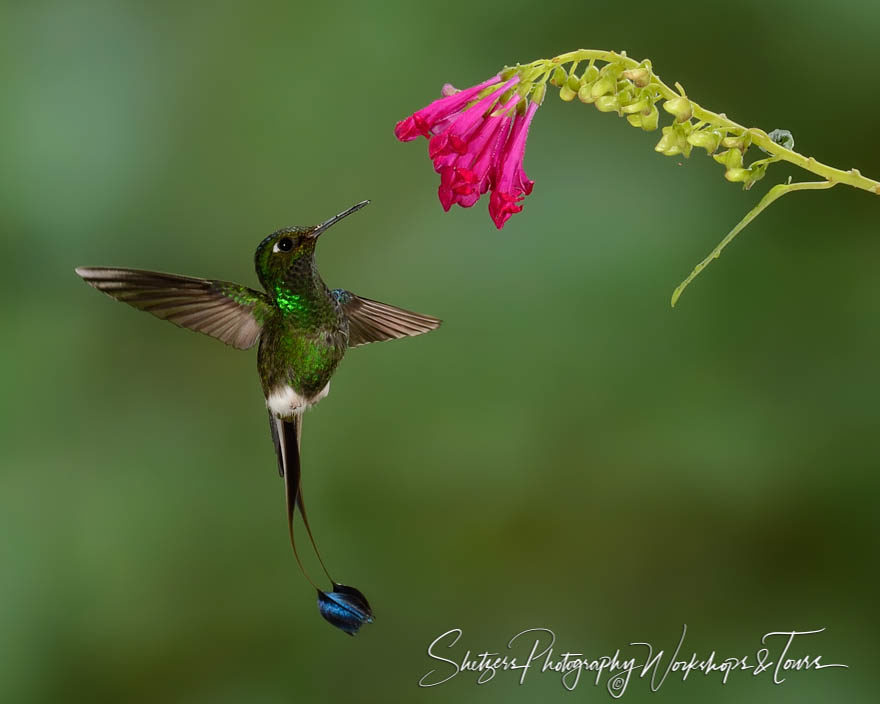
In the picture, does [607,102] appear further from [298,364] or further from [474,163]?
[298,364]

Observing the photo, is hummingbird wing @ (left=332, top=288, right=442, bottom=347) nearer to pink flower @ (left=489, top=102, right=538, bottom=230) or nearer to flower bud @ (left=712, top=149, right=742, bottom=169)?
pink flower @ (left=489, top=102, right=538, bottom=230)

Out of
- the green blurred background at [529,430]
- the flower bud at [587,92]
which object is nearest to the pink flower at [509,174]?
the flower bud at [587,92]

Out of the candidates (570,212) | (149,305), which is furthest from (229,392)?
(149,305)

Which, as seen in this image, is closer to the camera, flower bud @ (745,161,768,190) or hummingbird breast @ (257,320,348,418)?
flower bud @ (745,161,768,190)

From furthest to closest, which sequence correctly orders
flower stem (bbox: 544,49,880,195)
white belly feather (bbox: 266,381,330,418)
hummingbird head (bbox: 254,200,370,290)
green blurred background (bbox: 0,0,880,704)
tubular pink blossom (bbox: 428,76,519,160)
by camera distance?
green blurred background (bbox: 0,0,880,704), white belly feather (bbox: 266,381,330,418), hummingbird head (bbox: 254,200,370,290), tubular pink blossom (bbox: 428,76,519,160), flower stem (bbox: 544,49,880,195)

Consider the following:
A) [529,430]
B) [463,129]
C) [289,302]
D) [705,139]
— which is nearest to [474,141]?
[463,129]

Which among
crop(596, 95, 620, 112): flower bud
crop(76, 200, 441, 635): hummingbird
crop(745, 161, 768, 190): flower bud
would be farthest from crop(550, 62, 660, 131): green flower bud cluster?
crop(76, 200, 441, 635): hummingbird
